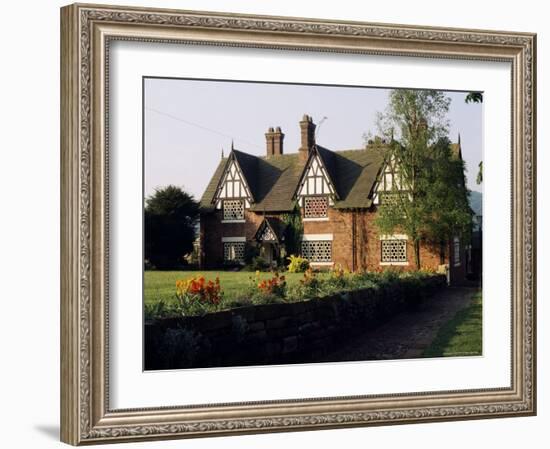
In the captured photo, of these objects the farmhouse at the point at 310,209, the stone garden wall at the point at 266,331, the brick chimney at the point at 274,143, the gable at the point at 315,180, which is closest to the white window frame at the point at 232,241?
the farmhouse at the point at 310,209

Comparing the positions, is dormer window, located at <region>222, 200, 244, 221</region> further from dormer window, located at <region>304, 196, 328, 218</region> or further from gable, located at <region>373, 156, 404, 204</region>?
gable, located at <region>373, 156, 404, 204</region>

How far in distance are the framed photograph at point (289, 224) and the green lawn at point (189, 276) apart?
15mm

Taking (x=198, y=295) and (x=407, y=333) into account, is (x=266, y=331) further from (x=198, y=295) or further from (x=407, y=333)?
(x=407, y=333)

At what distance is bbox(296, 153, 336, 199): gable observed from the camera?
8.68 metres

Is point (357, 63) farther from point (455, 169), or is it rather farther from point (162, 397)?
point (162, 397)

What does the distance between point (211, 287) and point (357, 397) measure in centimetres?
175

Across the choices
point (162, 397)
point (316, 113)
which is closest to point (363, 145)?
point (316, 113)

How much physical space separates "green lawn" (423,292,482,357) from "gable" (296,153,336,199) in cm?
182

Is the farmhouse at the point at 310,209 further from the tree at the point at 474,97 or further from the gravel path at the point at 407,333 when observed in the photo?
the tree at the point at 474,97

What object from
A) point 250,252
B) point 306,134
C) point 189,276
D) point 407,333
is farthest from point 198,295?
point 407,333

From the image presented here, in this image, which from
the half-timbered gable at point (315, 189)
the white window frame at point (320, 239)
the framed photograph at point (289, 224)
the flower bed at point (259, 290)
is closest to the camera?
the framed photograph at point (289, 224)

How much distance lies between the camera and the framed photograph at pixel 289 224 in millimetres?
7648

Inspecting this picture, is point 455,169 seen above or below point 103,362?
above

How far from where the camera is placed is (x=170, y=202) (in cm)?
802
